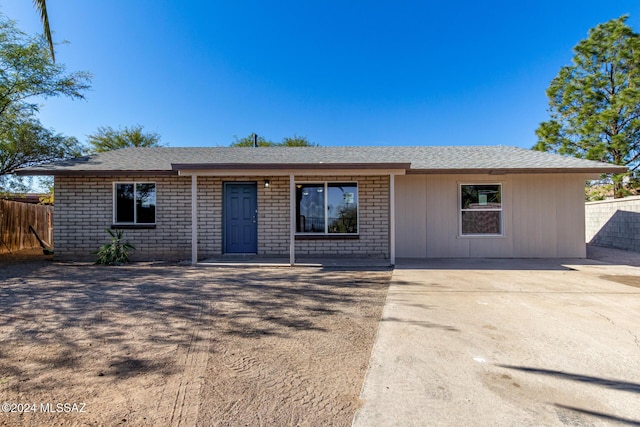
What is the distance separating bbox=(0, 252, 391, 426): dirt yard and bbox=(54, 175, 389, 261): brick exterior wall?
3.28 m

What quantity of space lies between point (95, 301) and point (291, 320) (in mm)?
3338

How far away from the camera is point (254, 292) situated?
5.71 meters

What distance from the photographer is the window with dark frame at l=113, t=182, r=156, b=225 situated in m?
9.78

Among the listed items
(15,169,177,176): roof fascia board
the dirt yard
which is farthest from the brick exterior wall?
the dirt yard

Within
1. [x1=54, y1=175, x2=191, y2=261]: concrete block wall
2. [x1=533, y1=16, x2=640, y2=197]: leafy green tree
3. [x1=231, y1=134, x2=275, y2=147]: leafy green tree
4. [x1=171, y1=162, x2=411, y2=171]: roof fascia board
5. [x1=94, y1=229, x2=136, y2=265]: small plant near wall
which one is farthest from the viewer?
[x1=231, y1=134, x2=275, y2=147]: leafy green tree

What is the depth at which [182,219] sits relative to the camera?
381 inches

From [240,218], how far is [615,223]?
14327 millimetres

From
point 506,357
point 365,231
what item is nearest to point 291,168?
point 365,231

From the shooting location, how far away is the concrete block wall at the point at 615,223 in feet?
37.9

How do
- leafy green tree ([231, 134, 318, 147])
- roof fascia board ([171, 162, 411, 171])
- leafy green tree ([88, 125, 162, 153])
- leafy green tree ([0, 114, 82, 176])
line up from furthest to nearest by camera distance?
1. leafy green tree ([231, 134, 318, 147])
2. leafy green tree ([88, 125, 162, 153])
3. leafy green tree ([0, 114, 82, 176])
4. roof fascia board ([171, 162, 411, 171])

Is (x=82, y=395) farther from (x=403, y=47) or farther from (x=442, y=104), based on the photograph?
(x=442, y=104)

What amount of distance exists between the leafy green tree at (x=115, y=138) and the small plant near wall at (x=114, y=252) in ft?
68.1

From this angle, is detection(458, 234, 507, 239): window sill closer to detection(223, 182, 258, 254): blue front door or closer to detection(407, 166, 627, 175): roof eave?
detection(407, 166, 627, 175): roof eave

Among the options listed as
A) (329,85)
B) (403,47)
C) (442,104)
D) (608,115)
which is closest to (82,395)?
(403,47)
